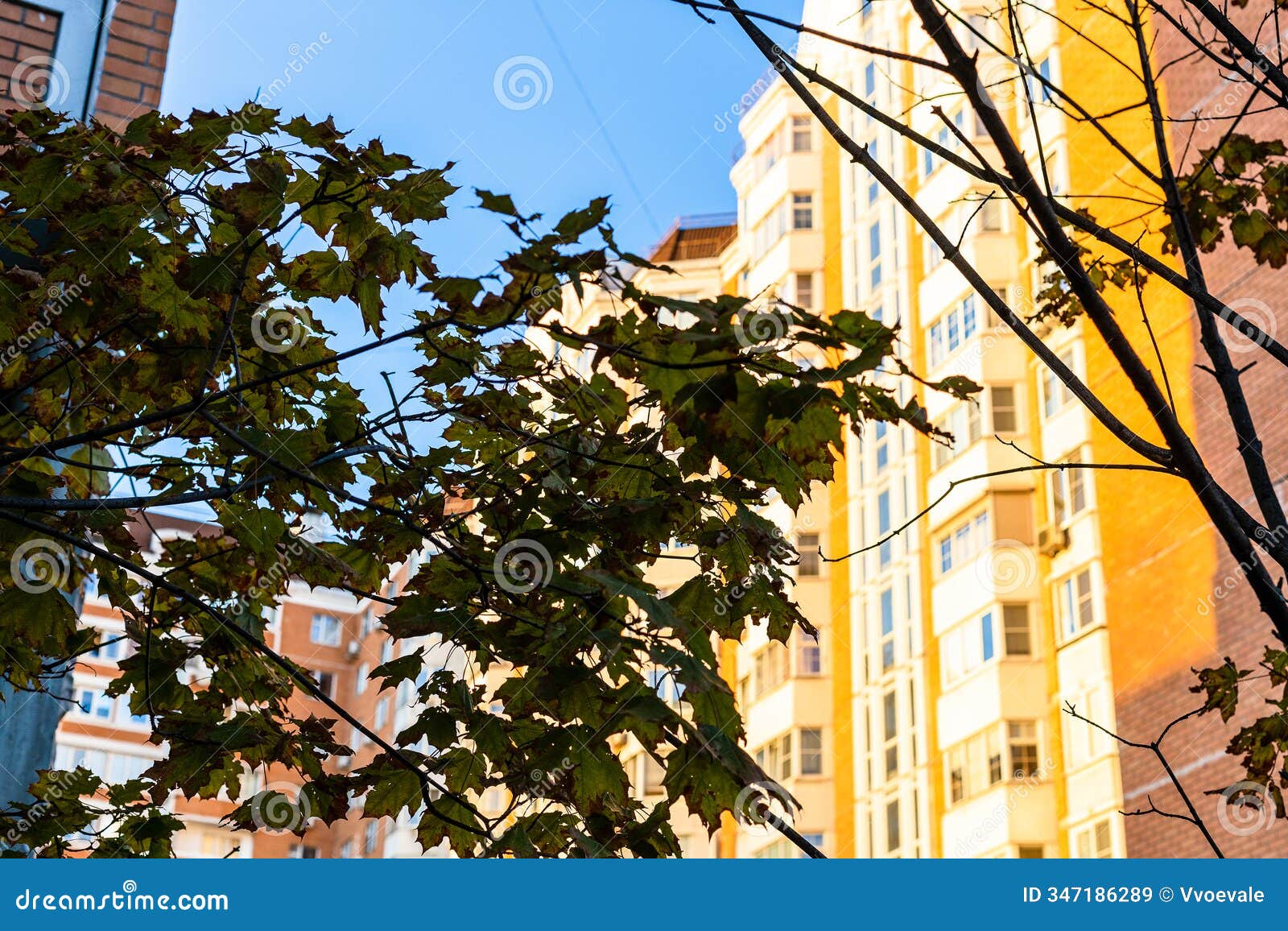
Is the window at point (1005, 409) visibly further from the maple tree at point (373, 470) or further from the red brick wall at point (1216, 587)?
the maple tree at point (373, 470)

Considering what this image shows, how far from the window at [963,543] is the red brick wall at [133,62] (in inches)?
849

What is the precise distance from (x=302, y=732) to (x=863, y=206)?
112 feet

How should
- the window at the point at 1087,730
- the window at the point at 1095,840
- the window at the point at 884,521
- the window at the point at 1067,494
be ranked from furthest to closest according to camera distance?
the window at the point at 884,521 → the window at the point at 1067,494 → the window at the point at 1087,730 → the window at the point at 1095,840

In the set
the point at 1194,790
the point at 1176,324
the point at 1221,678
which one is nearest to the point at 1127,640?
the point at 1194,790

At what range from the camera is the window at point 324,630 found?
65250 mm

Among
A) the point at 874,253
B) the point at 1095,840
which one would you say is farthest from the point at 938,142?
the point at 1095,840

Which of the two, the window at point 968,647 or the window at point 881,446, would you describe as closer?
the window at point 968,647

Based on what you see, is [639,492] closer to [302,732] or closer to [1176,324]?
[302,732]

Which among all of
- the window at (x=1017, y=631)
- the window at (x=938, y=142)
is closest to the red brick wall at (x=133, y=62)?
the window at (x=1017, y=631)

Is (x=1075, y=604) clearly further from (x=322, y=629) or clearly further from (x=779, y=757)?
(x=322, y=629)

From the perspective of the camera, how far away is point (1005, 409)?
2988cm

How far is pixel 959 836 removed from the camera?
91.1ft

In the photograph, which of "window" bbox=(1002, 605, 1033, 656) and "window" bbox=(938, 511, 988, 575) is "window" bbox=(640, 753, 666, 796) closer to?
"window" bbox=(938, 511, 988, 575)

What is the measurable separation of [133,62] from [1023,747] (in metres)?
21.6
